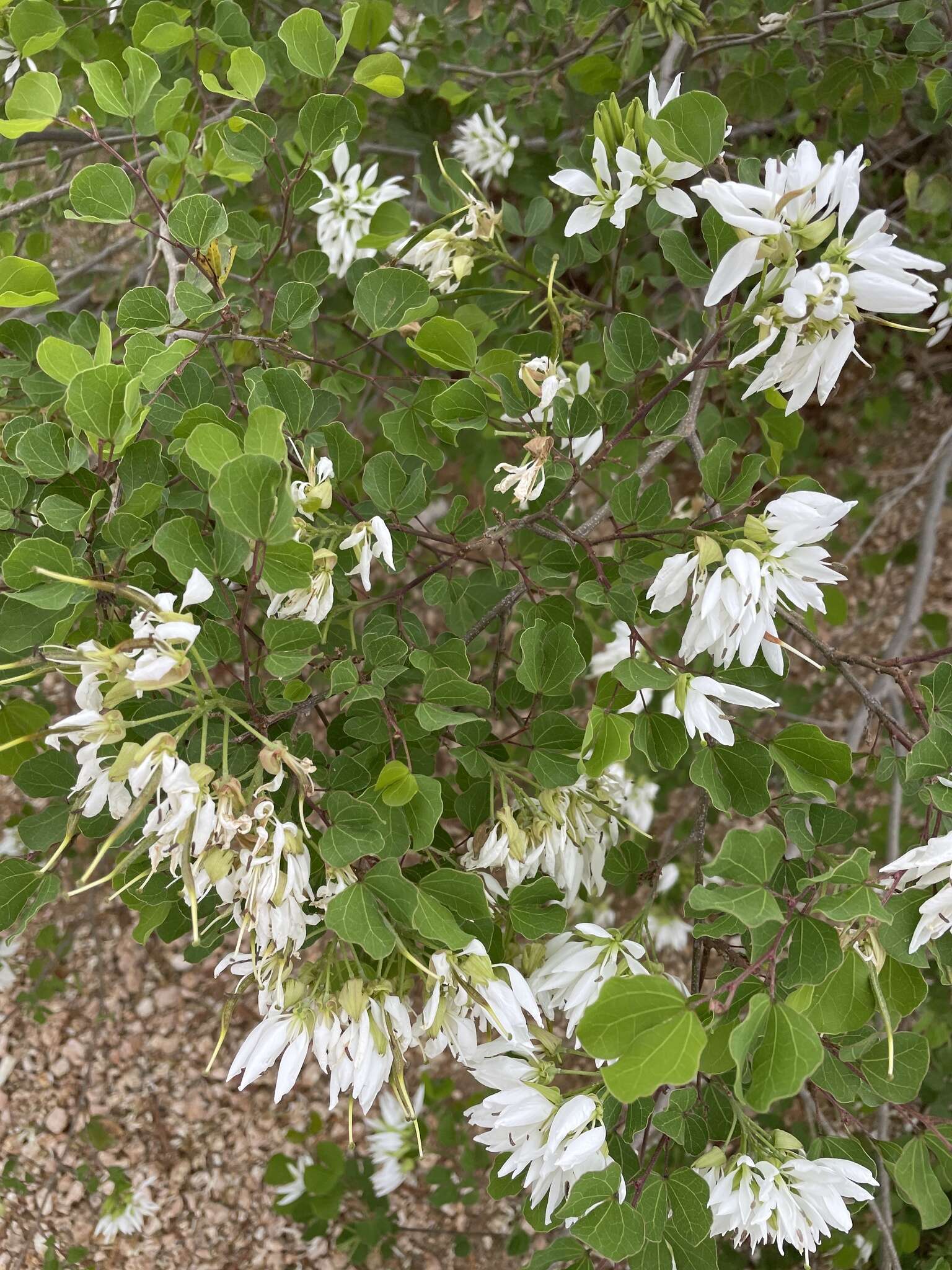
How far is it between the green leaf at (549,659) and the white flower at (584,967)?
0.23m

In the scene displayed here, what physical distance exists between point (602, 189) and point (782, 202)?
1.05 ft

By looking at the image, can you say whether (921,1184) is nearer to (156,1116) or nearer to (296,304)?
(296,304)

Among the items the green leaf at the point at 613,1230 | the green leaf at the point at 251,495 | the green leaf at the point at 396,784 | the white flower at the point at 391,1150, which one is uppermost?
the green leaf at the point at 251,495

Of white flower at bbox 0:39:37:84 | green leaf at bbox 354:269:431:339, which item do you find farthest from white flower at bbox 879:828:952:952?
white flower at bbox 0:39:37:84

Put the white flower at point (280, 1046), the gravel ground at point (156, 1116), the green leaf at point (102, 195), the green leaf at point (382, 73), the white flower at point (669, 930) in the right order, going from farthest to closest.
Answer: the gravel ground at point (156, 1116), the white flower at point (669, 930), the green leaf at point (382, 73), the green leaf at point (102, 195), the white flower at point (280, 1046)

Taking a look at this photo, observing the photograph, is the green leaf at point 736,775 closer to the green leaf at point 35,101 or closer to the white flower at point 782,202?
the white flower at point 782,202

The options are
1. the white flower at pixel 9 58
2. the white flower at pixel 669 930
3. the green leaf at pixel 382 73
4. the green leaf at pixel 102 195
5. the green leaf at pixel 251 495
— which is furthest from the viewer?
the white flower at pixel 669 930

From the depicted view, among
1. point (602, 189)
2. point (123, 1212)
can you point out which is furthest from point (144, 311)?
point (123, 1212)

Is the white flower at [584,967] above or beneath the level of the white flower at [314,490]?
beneath

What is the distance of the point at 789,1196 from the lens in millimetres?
799

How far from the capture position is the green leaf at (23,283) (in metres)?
0.83

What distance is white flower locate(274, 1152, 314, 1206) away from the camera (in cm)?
202

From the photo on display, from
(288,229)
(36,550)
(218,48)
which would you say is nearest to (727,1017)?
(36,550)

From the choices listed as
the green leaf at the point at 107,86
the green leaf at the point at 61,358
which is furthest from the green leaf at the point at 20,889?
the green leaf at the point at 107,86
